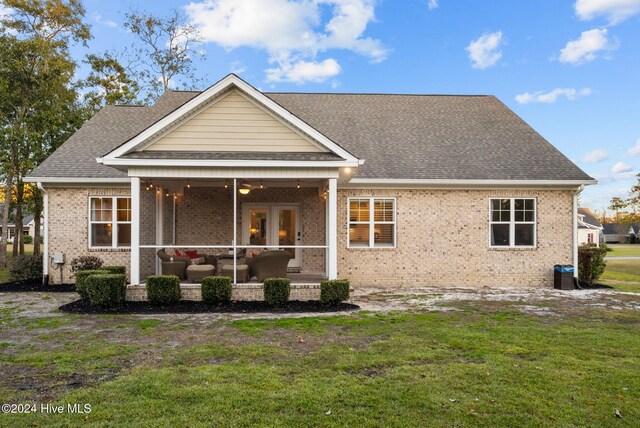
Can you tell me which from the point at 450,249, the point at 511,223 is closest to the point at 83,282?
the point at 450,249

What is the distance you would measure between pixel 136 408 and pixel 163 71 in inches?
1082

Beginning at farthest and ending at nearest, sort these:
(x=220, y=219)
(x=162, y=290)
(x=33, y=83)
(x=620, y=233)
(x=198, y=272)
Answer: (x=620, y=233) < (x=33, y=83) < (x=220, y=219) < (x=198, y=272) < (x=162, y=290)

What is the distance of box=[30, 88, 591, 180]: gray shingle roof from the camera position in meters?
13.6

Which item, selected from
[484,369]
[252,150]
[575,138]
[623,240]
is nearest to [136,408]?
[484,369]

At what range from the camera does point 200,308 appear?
9.54 meters

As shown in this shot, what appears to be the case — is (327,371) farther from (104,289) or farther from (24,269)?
(24,269)

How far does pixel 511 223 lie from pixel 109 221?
13207mm

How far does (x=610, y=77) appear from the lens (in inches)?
795

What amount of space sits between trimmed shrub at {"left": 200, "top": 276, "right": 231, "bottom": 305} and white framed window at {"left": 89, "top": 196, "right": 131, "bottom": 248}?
17.0ft

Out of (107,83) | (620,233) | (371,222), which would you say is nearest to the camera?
(371,222)

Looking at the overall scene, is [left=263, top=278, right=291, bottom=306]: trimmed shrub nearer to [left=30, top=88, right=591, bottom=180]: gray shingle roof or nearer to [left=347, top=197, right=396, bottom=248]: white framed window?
[left=30, top=88, right=591, bottom=180]: gray shingle roof

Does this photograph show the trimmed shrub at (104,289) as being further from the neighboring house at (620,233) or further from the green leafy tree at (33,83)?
the neighboring house at (620,233)

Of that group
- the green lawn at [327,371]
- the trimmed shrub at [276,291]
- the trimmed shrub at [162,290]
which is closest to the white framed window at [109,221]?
the trimmed shrub at [162,290]

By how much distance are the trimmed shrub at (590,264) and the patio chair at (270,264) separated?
1040cm
